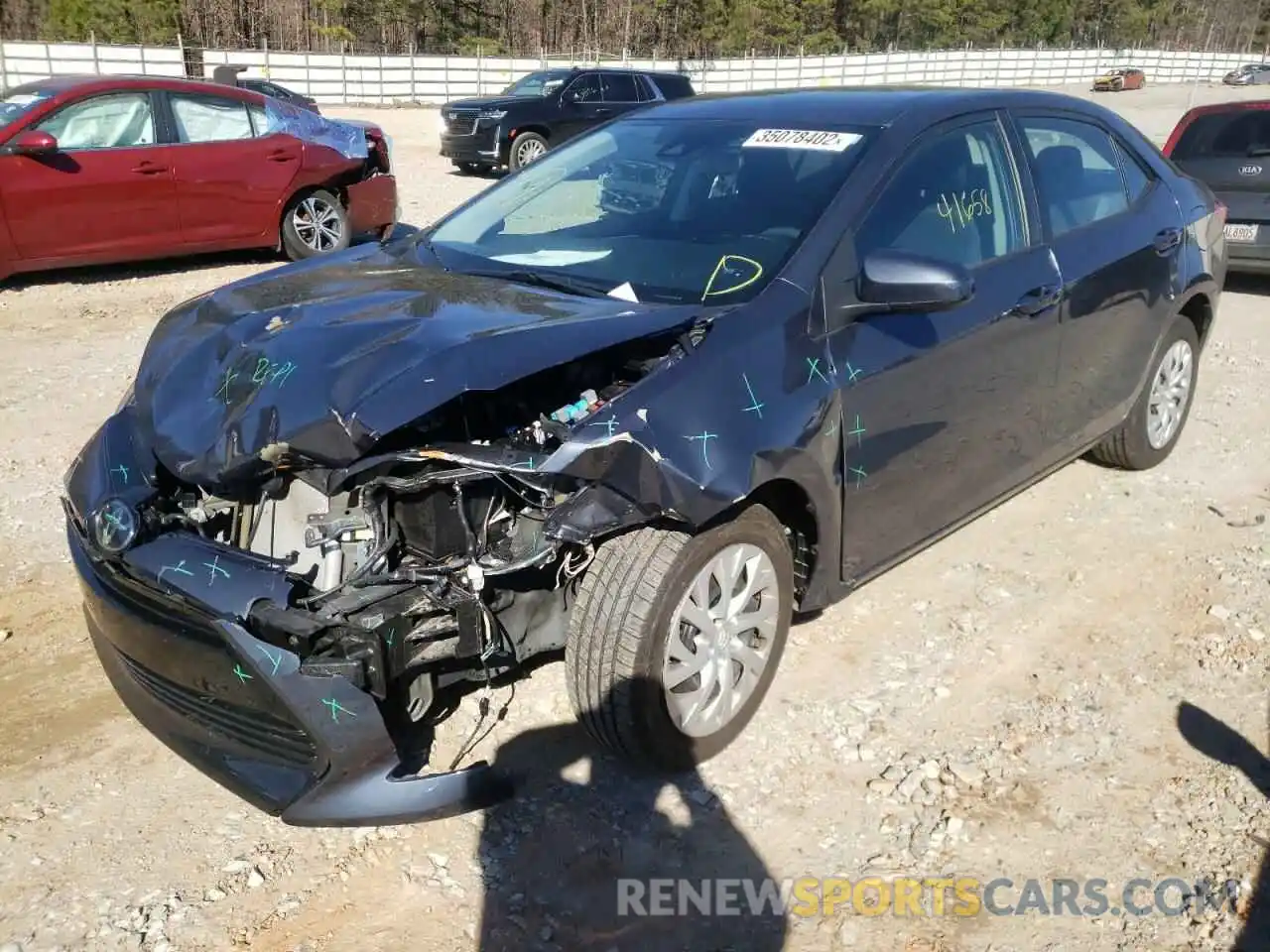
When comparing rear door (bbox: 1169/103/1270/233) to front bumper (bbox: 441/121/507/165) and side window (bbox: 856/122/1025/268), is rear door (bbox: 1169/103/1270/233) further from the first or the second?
front bumper (bbox: 441/121/507/165)

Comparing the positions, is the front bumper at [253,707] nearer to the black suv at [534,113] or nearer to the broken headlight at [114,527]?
the broken headlight at [114,527]

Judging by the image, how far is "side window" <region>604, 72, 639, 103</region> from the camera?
57.3ft

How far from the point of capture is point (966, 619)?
4004 mm

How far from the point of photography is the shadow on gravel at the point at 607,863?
2.56 m

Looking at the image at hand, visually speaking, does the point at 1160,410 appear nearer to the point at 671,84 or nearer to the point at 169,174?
the point at 169,174

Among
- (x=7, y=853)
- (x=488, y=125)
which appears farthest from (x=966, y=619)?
(x=488, y=125)

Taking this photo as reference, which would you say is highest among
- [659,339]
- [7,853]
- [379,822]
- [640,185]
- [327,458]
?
[640,185]

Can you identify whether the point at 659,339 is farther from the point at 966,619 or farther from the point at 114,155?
the point at 114,155

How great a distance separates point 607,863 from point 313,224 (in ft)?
26.7

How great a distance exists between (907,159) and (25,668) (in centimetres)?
325

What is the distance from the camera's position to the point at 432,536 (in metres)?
2.78

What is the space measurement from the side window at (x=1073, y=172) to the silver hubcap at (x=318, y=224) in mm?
7007

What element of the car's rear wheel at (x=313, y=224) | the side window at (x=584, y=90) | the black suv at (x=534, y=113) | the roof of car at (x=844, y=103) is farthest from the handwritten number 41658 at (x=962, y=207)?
the side window at (x=584, y=90)

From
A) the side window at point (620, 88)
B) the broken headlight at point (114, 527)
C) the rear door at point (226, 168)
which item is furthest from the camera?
the side window at point (620, 88)
